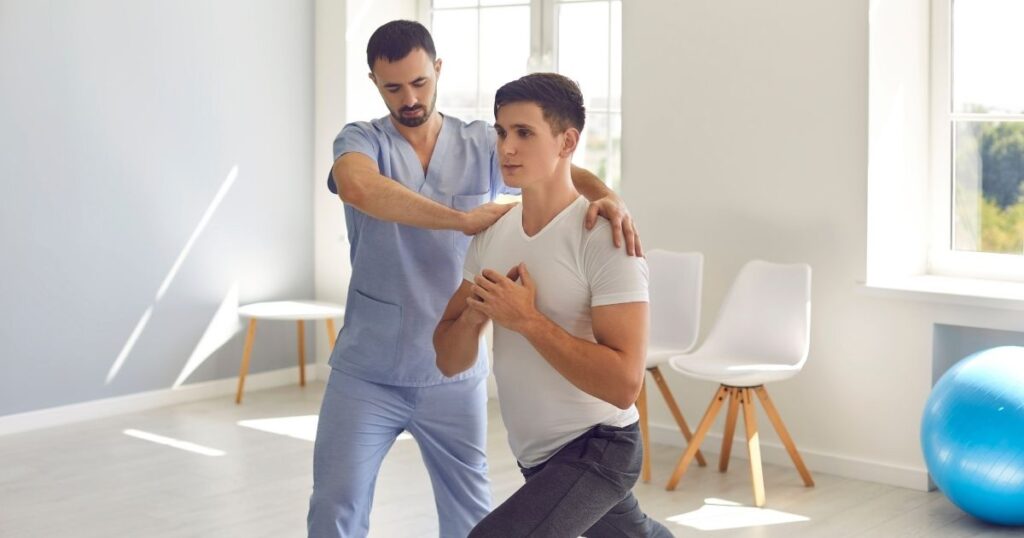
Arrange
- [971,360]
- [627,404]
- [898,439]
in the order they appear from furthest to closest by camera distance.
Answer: [898,439] → [971,360] → [627,404]

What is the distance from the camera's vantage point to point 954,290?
4730 millimetres

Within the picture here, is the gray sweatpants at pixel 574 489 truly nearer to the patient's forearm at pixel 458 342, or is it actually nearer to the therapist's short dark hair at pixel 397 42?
the patient's forearm at pixel 458 342

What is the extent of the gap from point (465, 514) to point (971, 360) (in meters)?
2.09

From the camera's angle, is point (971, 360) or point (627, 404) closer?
point (627, 404)

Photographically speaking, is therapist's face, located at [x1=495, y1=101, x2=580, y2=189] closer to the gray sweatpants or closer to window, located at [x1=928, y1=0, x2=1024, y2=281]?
the gray sweatpants

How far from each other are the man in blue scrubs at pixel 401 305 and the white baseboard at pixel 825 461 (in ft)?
7.58

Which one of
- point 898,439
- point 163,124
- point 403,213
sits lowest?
point 898,439

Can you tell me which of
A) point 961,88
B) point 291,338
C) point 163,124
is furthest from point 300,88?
point 961,88

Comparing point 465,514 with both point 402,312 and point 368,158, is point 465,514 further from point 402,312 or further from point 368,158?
point 368,158

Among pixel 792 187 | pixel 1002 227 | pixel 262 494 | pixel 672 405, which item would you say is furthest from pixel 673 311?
pixel 262 494

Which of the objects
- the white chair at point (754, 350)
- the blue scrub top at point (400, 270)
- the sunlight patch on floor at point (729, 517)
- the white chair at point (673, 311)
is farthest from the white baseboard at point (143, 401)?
the blue scrub top at point (400, 270)

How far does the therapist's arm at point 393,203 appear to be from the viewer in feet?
8.69

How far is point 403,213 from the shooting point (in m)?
2.78

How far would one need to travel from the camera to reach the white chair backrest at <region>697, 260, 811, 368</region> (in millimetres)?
4859
